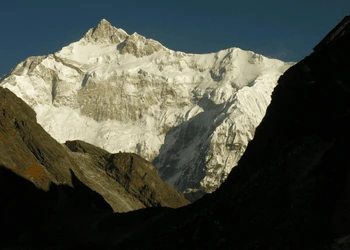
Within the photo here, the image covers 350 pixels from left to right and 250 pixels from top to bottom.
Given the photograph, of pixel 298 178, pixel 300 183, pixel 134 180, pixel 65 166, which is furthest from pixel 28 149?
pixel 300 183

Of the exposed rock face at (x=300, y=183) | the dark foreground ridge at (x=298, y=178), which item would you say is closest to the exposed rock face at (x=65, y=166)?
the dark foreground ridge at (x=298, y=178)

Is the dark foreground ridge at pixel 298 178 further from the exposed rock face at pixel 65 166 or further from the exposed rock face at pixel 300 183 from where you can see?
the exposed rock face at pixel 65 166

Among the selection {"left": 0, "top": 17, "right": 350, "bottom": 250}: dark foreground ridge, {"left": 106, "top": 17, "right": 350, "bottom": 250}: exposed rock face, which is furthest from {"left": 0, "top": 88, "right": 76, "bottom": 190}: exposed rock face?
{"left": 106, "top": 17, "right": 350, "bottom": 250}: exposed rock face

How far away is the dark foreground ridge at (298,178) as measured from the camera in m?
37.1

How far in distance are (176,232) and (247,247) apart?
11117 mm

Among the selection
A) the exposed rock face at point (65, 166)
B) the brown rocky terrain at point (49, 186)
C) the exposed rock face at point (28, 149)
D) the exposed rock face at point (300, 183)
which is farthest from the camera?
the exposed rock face at point (65, 166)

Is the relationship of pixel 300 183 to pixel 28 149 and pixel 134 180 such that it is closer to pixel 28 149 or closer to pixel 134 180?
pixel 28 149

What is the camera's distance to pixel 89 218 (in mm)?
97938

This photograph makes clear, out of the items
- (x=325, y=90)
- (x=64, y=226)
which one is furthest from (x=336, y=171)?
(x=64, y=226)

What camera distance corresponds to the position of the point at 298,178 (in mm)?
42656

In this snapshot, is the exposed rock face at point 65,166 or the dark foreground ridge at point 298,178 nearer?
the dark foreground ridge at point 298,178

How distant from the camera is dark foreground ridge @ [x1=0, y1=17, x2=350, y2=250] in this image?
37062 millimetres

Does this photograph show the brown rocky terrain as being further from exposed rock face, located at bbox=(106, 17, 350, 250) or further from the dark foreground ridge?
exposed rock face, located at bbox=(106, 17, 350, 250)

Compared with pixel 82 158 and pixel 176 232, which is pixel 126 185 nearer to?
pixel 82 158
